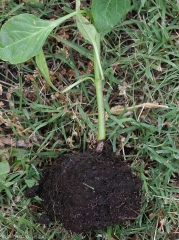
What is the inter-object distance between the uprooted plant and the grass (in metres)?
0.12

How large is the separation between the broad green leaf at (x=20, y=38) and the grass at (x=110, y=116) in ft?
0.90

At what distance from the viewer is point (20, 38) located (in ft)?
5.74

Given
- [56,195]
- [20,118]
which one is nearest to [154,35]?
[20,118]

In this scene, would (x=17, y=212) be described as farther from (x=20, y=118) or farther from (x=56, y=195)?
(x=20, y=118)

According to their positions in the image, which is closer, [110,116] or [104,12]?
[104,12]

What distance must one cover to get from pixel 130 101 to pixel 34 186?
2.04ft

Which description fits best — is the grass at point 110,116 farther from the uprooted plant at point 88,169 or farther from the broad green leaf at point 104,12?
the broad green leaf at point 104,12

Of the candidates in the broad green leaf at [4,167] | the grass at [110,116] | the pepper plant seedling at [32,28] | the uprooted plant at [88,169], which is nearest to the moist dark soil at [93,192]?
the uprooted plant at [88,169]

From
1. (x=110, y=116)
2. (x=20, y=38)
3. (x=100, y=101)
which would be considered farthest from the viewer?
(x=110, y=116)

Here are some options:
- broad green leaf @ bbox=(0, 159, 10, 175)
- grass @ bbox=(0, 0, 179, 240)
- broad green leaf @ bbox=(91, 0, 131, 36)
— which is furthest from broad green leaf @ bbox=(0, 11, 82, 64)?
broad green leaf @ bbox=(0, 159, 10, 175)

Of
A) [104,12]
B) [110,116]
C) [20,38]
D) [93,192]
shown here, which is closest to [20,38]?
[20,38]

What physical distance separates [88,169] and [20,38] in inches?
25.1

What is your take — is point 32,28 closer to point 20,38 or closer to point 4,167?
point 20,38

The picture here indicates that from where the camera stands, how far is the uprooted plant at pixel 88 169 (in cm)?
176
